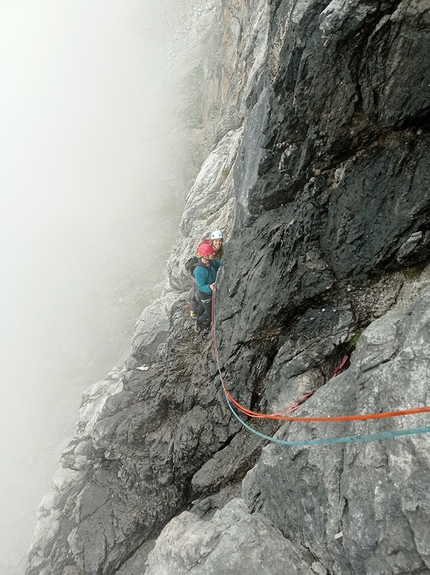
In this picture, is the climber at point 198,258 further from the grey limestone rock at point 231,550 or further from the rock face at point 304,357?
the grey limestone rock at point 231,550

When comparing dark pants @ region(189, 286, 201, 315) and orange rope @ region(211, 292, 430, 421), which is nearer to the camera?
orange rope @ region(211, 292, 430, 421)

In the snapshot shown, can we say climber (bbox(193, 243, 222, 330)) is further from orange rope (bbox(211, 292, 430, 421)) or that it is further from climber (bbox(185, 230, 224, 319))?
orange rope (bbox(211, 292, 430, 421))

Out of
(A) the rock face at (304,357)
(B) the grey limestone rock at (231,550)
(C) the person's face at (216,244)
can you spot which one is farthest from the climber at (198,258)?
(B) the grey limestone rock at (231,550)

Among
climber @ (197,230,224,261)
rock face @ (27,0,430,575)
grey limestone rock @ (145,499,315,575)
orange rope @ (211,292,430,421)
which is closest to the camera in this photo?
orange rope @ (211,292,430,421)

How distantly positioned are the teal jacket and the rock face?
568mm

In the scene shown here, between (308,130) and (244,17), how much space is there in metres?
12.9

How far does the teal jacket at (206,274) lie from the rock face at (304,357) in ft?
1.86

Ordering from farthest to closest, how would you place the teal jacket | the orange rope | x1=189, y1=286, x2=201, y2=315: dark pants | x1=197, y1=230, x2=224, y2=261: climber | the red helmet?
x1=189, y1=286, x2=201, y2=315: dark pants → the teal jacket → x1=197, y1=230, x2=224, y2=261: climber → the red helmet → the orange rope

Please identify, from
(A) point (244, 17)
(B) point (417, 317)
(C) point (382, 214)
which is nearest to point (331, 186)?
Answer: (C) point (382, 214)

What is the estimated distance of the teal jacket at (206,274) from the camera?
9.45m

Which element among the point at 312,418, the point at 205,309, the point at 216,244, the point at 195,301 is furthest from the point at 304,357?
the point at 195,301

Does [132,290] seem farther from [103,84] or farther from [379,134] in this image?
[103,84]

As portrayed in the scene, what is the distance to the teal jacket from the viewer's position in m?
9.45

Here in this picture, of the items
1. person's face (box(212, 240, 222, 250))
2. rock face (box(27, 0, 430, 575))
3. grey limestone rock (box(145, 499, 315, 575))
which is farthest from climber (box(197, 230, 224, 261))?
grey limestone rock (box(145, 499, 315, 575))
